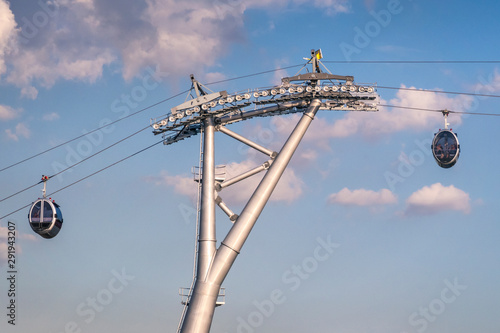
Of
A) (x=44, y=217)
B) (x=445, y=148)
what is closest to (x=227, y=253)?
(x=44, y=217)

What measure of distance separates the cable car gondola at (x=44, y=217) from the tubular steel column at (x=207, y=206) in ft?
40.3

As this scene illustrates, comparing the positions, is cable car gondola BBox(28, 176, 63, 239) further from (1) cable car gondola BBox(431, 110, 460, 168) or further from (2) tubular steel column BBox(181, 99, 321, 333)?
(1) cable car gondola BBox(431, 110, 460, 168)

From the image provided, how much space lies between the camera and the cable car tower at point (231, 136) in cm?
6831

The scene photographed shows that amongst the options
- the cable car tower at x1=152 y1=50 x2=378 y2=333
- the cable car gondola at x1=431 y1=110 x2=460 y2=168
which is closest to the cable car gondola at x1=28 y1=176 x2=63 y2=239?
the cable car tower at x1=152 y1=50 x2=378 y2=333

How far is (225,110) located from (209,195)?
7.97 metres

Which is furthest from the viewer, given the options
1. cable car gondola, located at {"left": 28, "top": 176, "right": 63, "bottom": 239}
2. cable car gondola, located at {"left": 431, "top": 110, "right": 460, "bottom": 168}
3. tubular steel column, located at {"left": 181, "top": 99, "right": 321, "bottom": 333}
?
cable car gondola, located at {"left": 28, "top": 176, "right": 63, "bottom": 239}

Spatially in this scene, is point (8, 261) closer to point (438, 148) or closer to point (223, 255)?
point (223, 255)

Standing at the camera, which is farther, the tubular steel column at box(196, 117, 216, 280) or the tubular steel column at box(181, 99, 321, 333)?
the tubular steel column at box(196, 117, 216, 280)

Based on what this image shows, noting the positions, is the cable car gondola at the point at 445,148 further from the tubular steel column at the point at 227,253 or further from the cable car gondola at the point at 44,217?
the cable car gondola at the point at 44,217

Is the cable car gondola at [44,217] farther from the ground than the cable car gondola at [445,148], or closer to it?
closer to it

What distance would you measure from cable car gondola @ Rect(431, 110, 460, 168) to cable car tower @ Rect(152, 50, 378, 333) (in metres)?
6.60

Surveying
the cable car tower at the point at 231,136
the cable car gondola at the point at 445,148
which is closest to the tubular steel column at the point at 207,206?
the cable car tower at the point at 231,136

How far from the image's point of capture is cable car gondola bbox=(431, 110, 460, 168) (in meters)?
Result: 69.0

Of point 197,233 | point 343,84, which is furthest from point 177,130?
point 343,84
